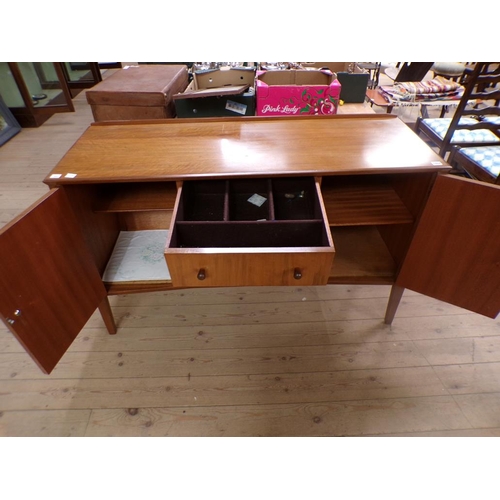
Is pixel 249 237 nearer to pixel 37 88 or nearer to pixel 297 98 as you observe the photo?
pixel 297 98

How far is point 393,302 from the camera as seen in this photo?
1409 mm

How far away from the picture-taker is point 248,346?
143cm

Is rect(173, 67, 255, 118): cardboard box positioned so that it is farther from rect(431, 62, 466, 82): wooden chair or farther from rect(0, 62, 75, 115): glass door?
rect(0, 62, 75, 115): glass door

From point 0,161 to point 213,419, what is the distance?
2.99 m

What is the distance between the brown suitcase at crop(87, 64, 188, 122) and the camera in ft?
Result: 5.56

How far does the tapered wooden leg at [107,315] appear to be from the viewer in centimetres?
137

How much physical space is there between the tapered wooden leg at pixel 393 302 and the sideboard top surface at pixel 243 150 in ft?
1.79

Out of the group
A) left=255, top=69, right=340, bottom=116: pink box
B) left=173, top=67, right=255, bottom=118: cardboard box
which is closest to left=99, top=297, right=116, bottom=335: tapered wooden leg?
left=173, top=67, right=255, bottom=118: cardboard box

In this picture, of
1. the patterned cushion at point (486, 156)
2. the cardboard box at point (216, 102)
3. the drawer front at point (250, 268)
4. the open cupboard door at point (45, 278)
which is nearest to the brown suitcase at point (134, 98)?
the cardboard box at point (216, 102)

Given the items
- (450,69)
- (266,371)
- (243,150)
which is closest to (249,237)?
(243,150)

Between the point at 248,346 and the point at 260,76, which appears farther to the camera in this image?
the point at 260,76

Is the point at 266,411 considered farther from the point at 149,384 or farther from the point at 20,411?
the point at 20,411

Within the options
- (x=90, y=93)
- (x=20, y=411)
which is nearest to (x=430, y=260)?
(x=20, y=411)

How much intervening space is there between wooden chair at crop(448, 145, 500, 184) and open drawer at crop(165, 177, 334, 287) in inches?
41.7
